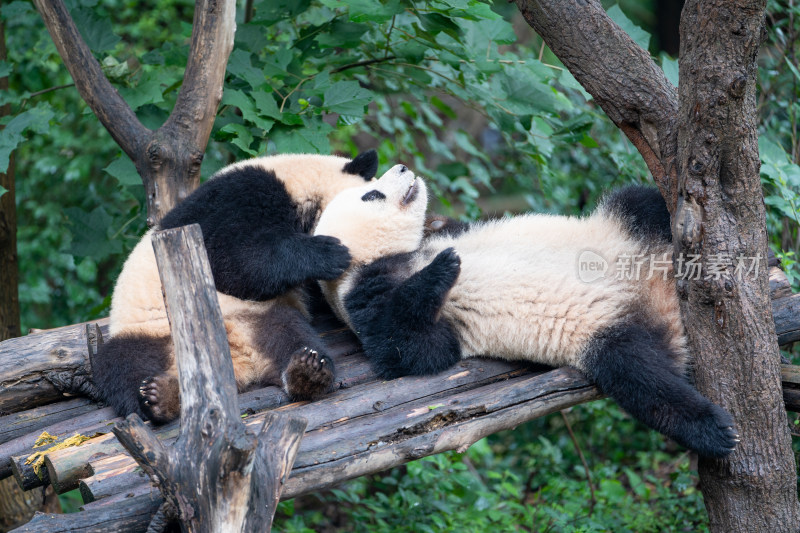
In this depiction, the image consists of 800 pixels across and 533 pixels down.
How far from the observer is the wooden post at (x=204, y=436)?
1.56 meters

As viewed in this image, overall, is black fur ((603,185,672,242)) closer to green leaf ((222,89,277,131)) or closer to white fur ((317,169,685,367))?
white fur ((317,169,685,367))

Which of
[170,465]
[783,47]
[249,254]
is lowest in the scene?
[170,465]

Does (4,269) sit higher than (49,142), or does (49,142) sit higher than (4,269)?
(49,142)

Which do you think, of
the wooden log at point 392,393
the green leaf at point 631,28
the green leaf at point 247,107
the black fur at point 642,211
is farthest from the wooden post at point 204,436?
the green leaf at point 631,28

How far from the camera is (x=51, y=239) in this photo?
4.96 metres

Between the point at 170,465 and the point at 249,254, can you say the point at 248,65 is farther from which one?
the point at 170,465

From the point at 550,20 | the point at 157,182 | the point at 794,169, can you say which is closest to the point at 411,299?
the point at 550,20

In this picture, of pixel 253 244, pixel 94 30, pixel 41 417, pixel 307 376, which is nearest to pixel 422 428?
pixel 307 376

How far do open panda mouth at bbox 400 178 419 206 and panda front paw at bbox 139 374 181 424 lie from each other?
1.07 metres

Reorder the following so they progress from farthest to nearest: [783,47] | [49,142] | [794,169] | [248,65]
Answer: [49,142] < [783,47] < [248,65] < [794,169]

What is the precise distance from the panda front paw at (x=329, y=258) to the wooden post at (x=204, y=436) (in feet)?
2.43

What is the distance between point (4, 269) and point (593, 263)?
2.88 metres

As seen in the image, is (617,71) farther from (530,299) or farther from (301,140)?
(301,140)

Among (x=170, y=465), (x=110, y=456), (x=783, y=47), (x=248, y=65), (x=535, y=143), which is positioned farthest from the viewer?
(x=783, y=47)
